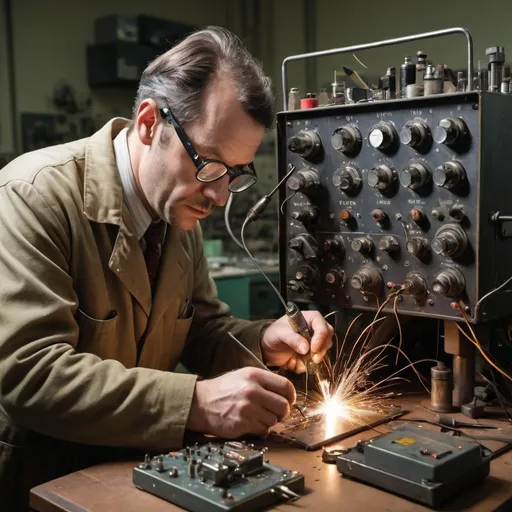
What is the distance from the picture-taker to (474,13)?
13.8 ft

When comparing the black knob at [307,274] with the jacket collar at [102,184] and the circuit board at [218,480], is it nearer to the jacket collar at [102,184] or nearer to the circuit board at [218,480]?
the jacket collar at [102,184]

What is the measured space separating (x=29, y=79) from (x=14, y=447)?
140 inches

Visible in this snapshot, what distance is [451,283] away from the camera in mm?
1624

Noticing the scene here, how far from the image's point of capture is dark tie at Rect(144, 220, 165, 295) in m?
1.81

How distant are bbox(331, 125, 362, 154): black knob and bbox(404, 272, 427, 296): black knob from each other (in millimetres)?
376

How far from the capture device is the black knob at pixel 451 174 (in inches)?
62.5

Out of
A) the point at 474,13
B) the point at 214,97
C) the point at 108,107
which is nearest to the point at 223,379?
the point at 214,97

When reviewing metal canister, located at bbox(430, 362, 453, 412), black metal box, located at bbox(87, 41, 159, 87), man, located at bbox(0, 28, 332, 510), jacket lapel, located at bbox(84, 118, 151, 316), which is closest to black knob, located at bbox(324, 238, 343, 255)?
man, located at bbox(0, 28, 332, 510)

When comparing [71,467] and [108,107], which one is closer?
[71,467]

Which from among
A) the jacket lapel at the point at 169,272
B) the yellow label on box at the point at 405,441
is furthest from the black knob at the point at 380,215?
the yellow label on box at the point at 405,441

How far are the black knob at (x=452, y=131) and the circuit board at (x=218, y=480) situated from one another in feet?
2.78

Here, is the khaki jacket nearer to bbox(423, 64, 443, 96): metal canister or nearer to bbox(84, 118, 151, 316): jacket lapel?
bbox(84, 118, 151, 316): jacket lapel

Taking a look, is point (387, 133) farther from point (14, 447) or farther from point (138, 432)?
point (14, 447)

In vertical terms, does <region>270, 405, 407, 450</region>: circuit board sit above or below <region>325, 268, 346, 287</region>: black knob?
below
